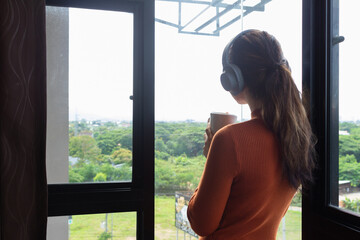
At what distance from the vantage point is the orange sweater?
0.91 m

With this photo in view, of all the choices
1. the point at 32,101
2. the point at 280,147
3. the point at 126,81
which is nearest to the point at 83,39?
the point at 126,81

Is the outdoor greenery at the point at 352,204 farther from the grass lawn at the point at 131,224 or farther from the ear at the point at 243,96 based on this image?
the ear at the point at 243,96

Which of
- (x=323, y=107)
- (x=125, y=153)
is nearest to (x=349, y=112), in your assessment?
(x=323, y=107)

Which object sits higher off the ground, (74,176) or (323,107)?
(323,107)

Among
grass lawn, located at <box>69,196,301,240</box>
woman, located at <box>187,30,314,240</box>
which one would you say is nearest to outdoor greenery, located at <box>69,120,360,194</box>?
grass lawn, located at <box>69,196,301,240</box>

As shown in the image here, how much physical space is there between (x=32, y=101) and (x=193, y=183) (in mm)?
902

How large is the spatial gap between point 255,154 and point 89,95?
2.91 feet

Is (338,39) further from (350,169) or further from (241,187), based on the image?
(241,187)

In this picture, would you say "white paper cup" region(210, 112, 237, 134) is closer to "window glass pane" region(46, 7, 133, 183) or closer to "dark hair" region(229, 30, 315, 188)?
"dark hair" region(229, 30, 315, 188)

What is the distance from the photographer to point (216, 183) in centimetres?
91

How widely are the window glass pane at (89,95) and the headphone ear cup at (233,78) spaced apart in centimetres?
65

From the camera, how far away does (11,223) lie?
1.09m

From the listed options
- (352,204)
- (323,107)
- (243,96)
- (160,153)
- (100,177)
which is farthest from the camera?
(160,153)

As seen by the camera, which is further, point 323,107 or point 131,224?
point 131,224
